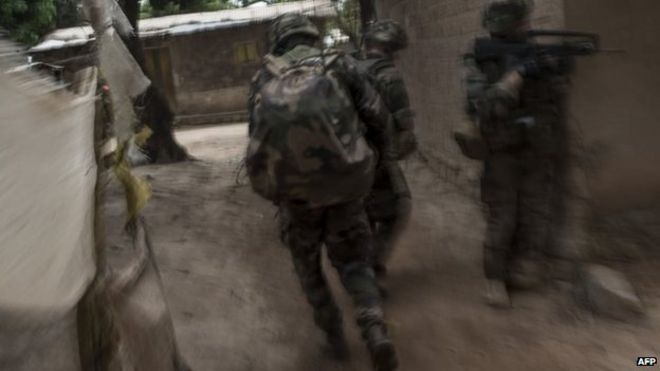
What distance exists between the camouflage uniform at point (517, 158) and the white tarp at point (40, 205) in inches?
100

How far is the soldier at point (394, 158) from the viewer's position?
13.8 feet

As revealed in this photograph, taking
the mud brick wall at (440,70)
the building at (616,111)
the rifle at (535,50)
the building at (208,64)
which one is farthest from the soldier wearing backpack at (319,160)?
the building at (208,64)

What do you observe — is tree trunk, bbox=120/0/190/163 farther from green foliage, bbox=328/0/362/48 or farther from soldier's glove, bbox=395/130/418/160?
soldier's glove, bbox=395/130/418/160

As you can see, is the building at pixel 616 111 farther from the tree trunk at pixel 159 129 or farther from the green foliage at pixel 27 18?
the tree trunk at pixel 159 129

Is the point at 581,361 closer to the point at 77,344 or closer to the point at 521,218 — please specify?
the point at 521,218

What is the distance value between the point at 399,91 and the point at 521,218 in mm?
1060

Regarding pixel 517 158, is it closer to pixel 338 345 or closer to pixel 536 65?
pixel 536 65

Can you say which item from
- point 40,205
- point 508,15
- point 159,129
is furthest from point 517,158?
point 159,129

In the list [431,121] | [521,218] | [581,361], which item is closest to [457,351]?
[581,361]

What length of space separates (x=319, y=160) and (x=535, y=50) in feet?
4.92

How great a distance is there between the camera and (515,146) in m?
3.93

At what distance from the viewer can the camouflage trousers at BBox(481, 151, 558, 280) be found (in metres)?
3.99

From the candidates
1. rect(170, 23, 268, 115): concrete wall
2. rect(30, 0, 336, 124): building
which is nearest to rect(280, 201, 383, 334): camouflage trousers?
rect(30, 0, 336, 124): building

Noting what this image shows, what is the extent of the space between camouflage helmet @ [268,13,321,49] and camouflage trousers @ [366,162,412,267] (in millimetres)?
1192
